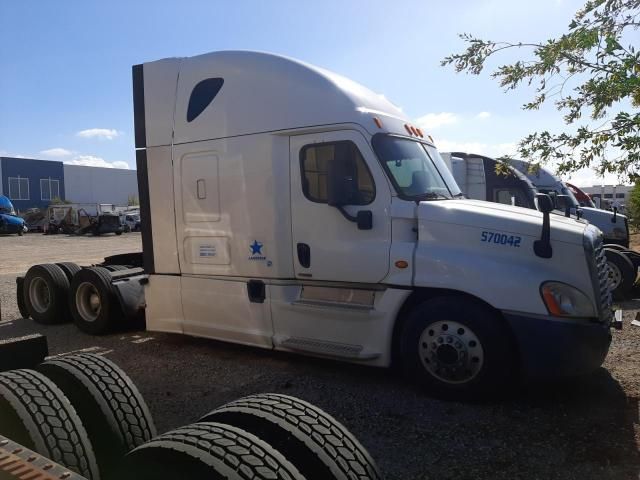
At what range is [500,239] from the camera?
4.50m

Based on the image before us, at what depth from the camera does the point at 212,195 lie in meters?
5.78

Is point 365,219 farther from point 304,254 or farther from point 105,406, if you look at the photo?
point 105,406

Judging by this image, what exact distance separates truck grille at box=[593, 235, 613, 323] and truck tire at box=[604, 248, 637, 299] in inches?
200

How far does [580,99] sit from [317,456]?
3760mm

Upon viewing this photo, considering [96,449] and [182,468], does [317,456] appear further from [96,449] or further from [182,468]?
[96,449]

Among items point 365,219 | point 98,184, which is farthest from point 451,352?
point 98,184

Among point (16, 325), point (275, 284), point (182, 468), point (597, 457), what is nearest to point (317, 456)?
point (182, 468)

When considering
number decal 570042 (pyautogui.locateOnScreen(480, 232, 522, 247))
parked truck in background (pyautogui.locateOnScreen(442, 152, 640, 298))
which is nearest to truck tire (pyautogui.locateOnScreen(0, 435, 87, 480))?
number decal 570042 (pyautogui.locateOnScreen(480, 232, 522, 247))

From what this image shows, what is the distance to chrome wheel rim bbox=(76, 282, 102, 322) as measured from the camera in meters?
7.38

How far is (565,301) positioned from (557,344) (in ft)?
1.16

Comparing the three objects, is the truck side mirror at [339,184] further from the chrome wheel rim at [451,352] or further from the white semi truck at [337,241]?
the chrome wheel rim at [451,352]

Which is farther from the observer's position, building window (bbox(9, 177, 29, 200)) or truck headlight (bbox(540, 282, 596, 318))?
building window (bbox(9, 177, 29, 200))

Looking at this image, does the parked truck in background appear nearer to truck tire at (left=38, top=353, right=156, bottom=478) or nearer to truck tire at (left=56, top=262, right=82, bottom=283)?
truck tire at (left=56, top=262, right=82, bottom=283)

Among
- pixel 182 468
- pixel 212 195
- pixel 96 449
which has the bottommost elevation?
pixel 96 449
